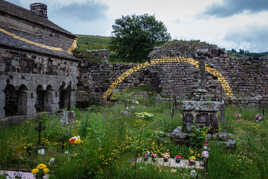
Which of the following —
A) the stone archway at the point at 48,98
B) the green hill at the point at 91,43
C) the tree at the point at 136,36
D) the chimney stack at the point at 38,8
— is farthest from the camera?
the green hill at the point at 91,43

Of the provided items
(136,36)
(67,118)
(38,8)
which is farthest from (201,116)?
(136,36)

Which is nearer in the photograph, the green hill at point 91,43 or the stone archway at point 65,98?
the stone archway at point 65,98

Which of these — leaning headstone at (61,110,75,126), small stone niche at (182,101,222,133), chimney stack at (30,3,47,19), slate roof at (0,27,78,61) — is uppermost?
chimney stack at (30,3,47,19)

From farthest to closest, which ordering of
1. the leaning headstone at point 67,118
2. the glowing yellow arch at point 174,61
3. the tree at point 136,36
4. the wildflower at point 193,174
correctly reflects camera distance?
1. the tree at point 136,36
2. the glowing yellow arch at point 174,61
3. the leaning headstone at point 67,118
4. the wildflower at point 193,174

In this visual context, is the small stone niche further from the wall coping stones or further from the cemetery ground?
the cemetery ground

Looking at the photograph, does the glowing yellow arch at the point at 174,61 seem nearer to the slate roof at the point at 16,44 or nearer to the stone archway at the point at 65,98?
the stone archway at the point at 65,98

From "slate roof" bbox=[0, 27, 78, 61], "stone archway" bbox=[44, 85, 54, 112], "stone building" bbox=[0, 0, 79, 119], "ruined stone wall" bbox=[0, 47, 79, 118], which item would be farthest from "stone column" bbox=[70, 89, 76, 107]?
"slate roof" bbox=[0, 27, 78, 61]

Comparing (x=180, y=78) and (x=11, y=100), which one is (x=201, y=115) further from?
(x=11, y=100)

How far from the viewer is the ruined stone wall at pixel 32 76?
8.87 metres

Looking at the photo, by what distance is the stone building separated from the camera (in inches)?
358

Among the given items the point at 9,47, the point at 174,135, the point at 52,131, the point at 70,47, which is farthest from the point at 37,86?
the point at 174,135

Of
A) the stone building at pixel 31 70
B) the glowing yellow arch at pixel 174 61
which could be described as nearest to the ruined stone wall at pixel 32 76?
the stone building at pixel 31 70

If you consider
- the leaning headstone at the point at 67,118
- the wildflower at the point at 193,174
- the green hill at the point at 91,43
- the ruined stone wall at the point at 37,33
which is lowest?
the wildflower at the point at 193,174

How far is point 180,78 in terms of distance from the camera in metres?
15.0
